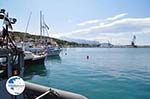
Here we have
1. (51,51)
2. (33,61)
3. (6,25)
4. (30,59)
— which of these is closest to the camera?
(6,25)

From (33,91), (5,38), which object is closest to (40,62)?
(33,91)

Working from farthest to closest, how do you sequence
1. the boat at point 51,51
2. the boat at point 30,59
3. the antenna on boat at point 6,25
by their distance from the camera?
the boat at point 51,51 → the boat at point 30,59 → the antenna on boat at point 6,25

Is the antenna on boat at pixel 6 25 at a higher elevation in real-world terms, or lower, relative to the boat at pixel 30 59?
higher

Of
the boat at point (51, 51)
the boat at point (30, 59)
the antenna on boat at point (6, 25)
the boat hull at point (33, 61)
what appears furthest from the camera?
the boat at point (51, 51)

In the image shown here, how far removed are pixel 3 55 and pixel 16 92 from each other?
1.30 meters

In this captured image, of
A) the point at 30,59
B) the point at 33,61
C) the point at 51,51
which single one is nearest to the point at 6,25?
the point at 30,59

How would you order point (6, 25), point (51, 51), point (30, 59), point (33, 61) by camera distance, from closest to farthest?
point (6, 25) → point (30, 59) → point (33, 61) → point (51, 51)

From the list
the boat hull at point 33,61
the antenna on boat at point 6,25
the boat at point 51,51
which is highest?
the antenna on boat at point 6,25

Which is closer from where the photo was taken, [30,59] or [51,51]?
[30,59]

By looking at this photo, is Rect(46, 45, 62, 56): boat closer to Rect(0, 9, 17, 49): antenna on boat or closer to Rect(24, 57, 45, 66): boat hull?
Rect(24, 57, 45, 66): boat hull

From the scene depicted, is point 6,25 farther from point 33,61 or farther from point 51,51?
point 51,51

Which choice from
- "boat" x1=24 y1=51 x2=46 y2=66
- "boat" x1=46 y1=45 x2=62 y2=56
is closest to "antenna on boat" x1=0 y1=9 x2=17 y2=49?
"boat" x1=24 y1=51 x2=46 y2=66

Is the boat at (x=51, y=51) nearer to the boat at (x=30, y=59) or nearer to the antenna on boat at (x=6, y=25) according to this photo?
the boat at (x=30, y=59)

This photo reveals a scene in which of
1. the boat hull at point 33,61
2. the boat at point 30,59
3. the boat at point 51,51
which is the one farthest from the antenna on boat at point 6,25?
the boat at point 51,51
